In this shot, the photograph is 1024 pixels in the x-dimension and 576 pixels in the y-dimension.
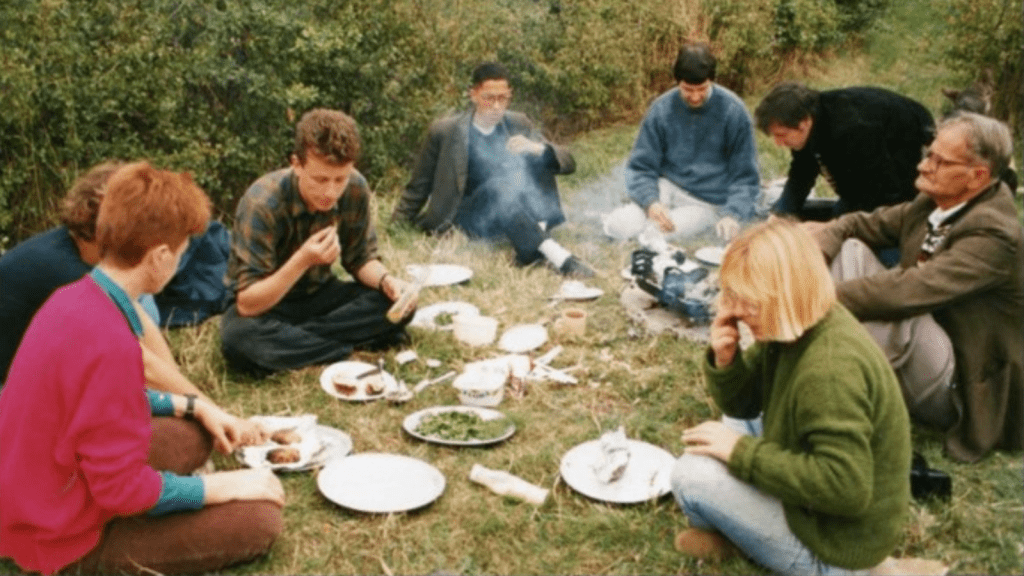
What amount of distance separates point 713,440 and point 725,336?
359mm

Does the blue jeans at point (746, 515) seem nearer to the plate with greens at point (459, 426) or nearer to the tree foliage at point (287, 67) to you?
the plate with greens at point (459, 426)

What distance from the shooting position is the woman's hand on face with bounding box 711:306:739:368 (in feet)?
9.86

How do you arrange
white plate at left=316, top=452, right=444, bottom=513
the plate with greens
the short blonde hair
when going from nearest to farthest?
the short blonde hair
white plate at left=316, top=452, right=444, bottom=513
the plate with greens

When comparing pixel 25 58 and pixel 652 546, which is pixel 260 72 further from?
pixel 652 546

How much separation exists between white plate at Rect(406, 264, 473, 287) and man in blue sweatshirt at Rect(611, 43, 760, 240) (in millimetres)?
1599

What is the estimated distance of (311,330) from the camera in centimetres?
491

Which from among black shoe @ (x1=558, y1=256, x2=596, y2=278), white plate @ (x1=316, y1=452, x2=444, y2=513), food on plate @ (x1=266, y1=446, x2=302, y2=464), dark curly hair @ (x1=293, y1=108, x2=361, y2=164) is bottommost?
black shoe @ (x1=558, y1=256, x2=596, y2=278)

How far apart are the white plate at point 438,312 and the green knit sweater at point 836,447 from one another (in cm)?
282

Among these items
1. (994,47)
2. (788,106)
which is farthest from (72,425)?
(994,47)

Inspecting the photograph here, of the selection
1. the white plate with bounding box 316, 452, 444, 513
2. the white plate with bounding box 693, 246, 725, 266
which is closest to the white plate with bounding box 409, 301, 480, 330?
the white plate with bounding box 316, 452, 444, 513

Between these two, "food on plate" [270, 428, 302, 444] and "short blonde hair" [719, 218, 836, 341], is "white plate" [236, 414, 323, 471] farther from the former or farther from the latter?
"short blonde hair" [719, 218, 836, 341]

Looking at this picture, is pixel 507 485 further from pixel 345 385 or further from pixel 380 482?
pixel 345 385

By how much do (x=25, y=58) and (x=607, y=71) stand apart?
6.92 metres

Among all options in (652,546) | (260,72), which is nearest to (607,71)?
(260,72)
